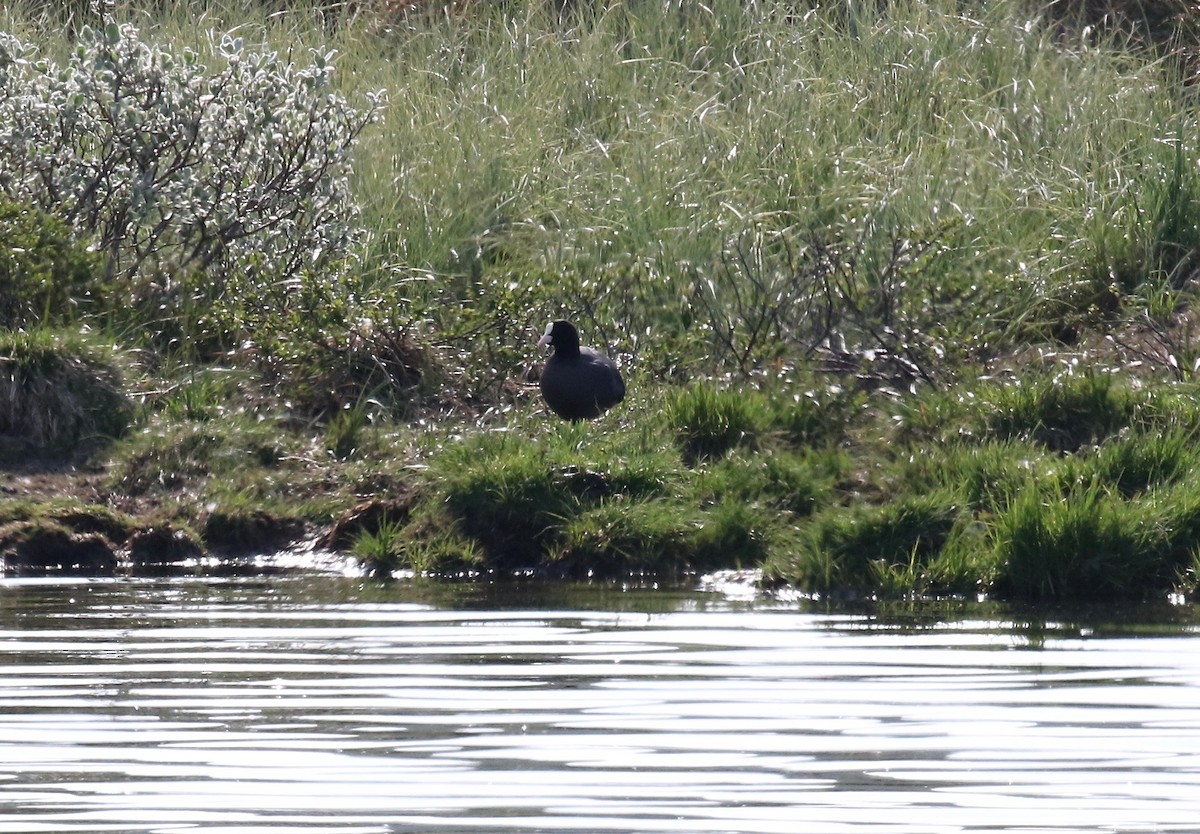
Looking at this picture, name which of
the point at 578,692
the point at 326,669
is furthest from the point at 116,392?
the point at 578,692

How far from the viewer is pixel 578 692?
7082mm

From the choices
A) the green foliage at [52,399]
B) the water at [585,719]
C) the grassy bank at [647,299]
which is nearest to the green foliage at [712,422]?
the grassy bank at [647,299]

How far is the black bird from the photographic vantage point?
12000 mm

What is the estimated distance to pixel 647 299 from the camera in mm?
13883

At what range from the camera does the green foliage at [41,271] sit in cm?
1316

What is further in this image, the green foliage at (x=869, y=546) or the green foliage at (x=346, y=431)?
the green foliage at (x=346, y=431)

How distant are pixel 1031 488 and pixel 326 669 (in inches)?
146

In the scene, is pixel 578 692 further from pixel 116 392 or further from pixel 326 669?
pixel 116 392

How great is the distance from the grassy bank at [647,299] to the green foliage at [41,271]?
0.07ft

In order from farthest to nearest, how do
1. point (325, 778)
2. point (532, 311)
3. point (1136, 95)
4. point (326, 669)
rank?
point (1136, 95) < point (532, 311) < point (326, 669) < point (325, 778)

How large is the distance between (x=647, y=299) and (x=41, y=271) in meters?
3.50

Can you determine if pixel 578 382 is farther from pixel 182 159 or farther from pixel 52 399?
pixel 182 159

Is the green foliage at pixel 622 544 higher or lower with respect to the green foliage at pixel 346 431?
lower

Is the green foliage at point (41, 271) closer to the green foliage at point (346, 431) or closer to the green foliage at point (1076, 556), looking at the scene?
the green foliage at point (346, 431)
